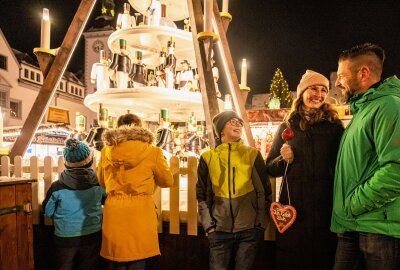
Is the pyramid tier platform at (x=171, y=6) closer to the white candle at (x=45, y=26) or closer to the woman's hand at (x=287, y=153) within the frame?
the white candle at (x=45, y=26)

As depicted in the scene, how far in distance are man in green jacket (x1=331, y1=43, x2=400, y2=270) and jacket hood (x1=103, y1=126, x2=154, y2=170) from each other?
1653 mm

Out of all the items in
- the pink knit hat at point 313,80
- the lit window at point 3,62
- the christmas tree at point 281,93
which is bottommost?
the pink knit hat at point 313,80

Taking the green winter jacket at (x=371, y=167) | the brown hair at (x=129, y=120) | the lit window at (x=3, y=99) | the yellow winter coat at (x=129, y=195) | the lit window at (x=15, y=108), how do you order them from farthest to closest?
1. the lit window at (x=15, y=108)
2. the lit window at (x=3, y=99)
3. the brown hair at (x=129, y=120)
4. the yellow winter coat at (x=129, y=195)
5. the green winter jacket at (x=371, y=167)

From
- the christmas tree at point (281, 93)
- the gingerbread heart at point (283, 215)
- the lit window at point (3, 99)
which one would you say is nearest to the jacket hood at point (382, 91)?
the gingerbread heart at point (283, 215)

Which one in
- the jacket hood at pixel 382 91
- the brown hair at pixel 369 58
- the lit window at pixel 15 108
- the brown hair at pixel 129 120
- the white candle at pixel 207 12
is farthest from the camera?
the lit window at pixel 15 108

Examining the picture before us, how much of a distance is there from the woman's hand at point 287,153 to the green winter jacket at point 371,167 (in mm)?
359

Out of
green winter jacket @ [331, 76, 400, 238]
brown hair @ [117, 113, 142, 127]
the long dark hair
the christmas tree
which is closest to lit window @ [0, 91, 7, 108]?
the christmas tree

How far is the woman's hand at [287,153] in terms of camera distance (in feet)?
7.63

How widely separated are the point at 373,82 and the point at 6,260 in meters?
3.48

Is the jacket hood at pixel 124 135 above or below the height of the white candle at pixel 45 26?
below

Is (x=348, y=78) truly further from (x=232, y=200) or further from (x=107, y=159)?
(x=107, y=159)

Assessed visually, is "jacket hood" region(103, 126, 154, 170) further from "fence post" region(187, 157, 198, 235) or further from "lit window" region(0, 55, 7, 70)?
"lit window" region(0, 55, 7, 70)

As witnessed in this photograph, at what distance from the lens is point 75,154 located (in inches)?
112

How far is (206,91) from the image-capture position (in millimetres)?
3617
